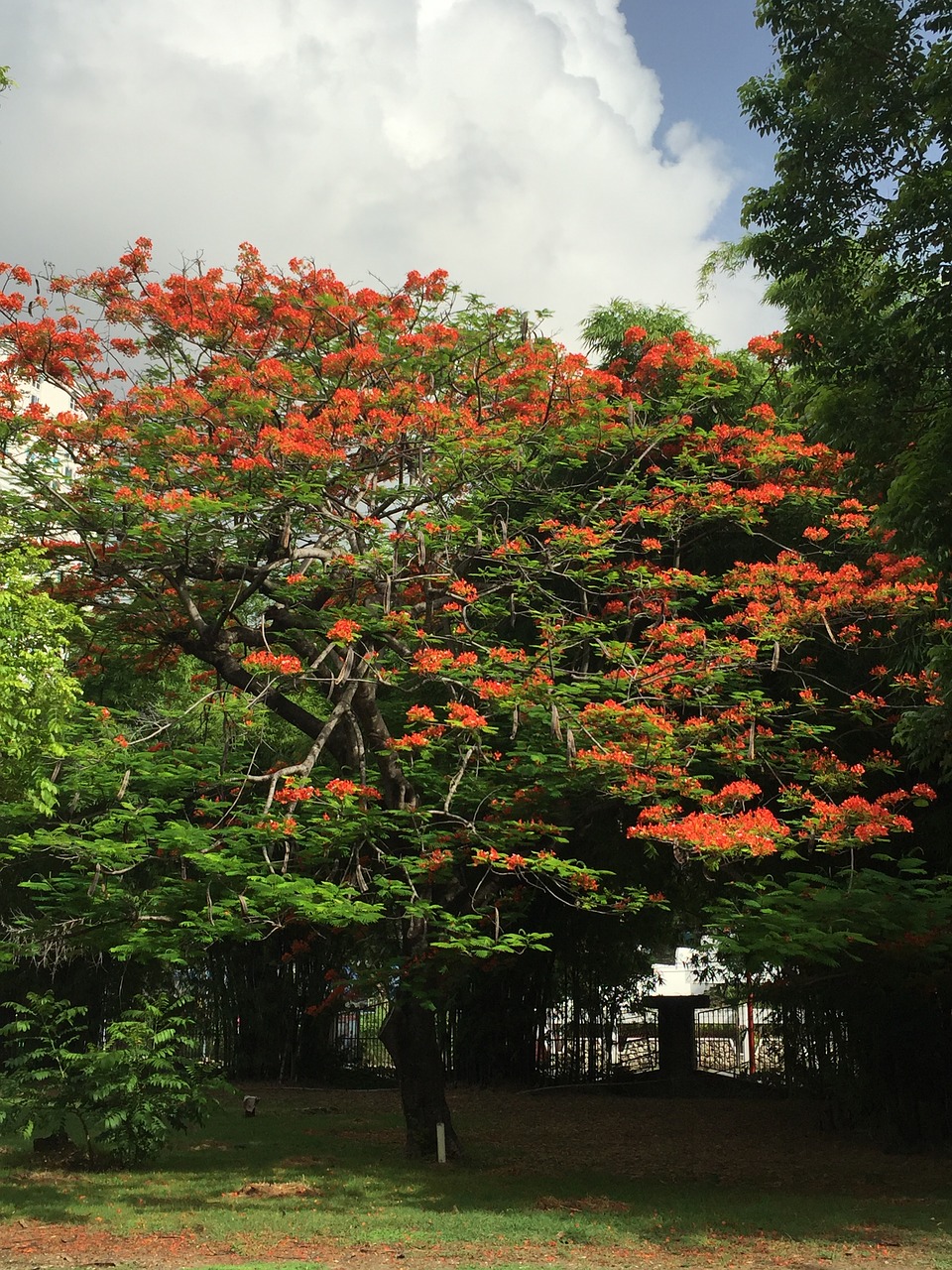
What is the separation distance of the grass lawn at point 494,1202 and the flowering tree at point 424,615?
133cm

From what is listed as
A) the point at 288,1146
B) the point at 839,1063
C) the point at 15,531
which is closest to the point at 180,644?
the point at 15,531

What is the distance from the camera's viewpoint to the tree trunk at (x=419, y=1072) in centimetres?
1018

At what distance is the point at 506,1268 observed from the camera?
6.79 meters

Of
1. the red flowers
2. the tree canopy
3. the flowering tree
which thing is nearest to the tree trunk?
the flowering tree

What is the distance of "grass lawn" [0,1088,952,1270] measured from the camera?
7.33 m

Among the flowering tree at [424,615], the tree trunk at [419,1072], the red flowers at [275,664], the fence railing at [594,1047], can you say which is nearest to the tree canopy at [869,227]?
the flowering tree at [424,615]

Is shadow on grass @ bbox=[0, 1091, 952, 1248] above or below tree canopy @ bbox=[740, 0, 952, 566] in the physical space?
below

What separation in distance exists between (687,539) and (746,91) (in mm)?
4640

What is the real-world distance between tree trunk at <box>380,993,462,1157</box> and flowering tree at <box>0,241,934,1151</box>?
29 mm

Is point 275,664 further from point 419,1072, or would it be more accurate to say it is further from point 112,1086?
point 419,1072

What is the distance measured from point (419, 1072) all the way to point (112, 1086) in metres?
2.50

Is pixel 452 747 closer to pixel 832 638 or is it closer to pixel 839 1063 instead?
pixel 832 638

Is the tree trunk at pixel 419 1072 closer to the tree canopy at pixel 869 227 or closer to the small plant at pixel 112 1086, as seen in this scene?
the small plant at pixel 112 1086

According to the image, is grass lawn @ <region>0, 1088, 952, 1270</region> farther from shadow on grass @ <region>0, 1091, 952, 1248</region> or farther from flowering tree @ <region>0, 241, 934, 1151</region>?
flowering tree @ <region>0, 241, 934, 1151</region>
